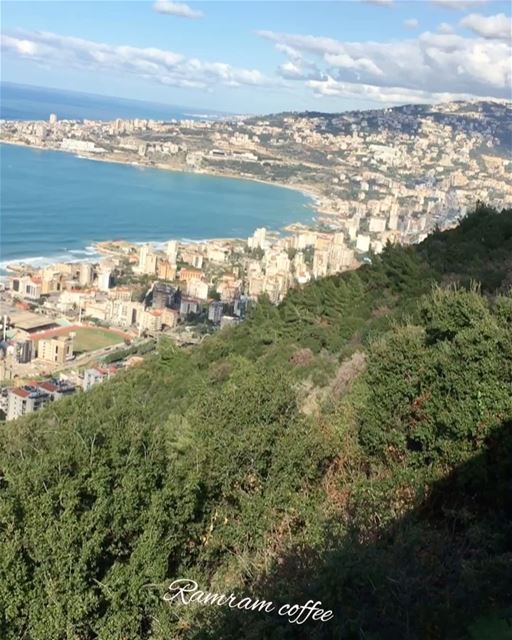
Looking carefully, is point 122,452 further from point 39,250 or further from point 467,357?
point 39,250

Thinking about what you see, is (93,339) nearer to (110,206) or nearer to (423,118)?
(110,206)

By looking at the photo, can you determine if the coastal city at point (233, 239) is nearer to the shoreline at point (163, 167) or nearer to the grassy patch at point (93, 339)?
the grassy patch at point (93, 339)

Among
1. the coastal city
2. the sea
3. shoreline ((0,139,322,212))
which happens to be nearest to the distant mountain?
the coastal city

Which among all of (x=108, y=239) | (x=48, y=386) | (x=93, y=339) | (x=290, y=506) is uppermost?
(x=290, y=506)

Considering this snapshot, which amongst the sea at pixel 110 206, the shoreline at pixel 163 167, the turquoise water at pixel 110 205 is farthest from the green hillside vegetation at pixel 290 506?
the shoreline at pixel 163 167

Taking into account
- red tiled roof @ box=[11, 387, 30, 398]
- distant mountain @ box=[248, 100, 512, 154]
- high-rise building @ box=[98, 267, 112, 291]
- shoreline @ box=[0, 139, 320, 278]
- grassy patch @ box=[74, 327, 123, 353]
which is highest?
distant mountain @ box=[248, 100, 512, 154]

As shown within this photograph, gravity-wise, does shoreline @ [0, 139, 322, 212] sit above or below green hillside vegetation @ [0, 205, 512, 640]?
above

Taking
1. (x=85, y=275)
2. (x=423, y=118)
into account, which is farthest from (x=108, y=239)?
(x=423, y=118)

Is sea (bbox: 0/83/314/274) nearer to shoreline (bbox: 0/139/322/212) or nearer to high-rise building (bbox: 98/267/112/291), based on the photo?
shoreline (bbox: 0/139/322/212)
